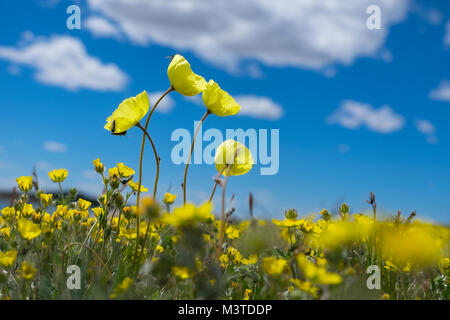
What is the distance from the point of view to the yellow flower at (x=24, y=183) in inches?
87.1

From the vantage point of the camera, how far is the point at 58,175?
2367 mm

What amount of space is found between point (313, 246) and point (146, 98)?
3.02 ft

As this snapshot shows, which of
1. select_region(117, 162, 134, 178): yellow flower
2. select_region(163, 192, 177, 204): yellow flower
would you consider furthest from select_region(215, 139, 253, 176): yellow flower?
select_region(117, 162, 134, 178): yellow flower

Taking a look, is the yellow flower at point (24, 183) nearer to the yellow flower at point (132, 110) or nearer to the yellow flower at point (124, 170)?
the yellow flower at point (124, 170)

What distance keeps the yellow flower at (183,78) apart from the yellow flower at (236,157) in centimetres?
24

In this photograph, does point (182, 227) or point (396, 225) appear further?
point (396, 225)

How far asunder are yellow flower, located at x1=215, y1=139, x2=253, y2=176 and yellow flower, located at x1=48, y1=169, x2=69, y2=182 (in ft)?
3.98

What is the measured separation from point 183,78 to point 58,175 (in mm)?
1202

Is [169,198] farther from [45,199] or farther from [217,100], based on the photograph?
[45,199]

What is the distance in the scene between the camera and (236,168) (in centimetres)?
151

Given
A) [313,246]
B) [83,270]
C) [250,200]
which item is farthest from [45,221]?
[313,246]

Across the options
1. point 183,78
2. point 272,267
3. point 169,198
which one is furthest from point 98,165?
point 272,267
